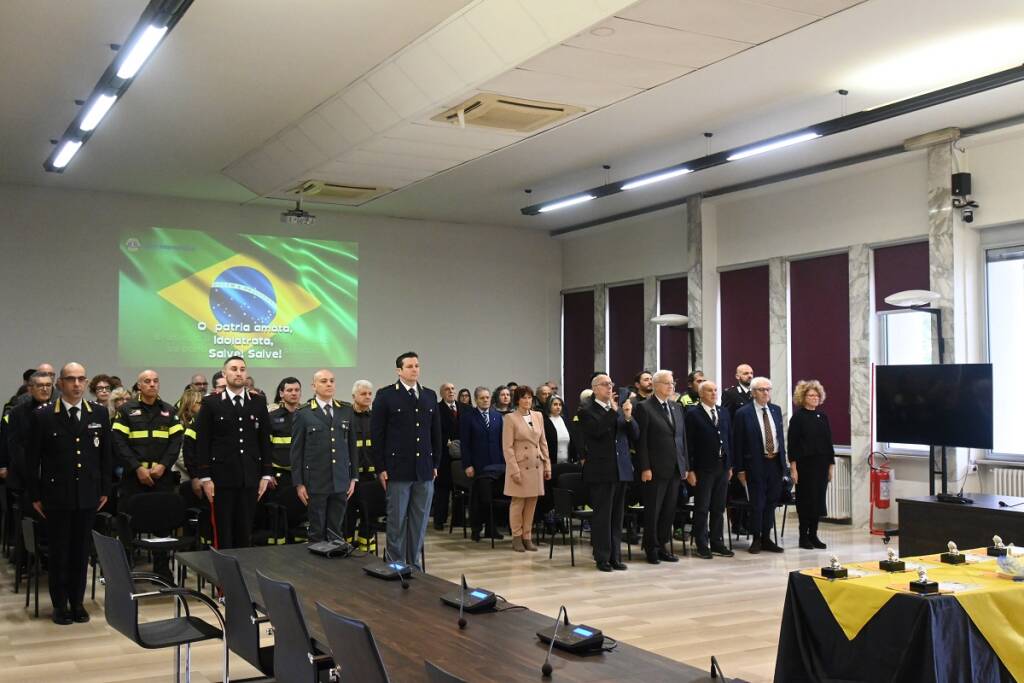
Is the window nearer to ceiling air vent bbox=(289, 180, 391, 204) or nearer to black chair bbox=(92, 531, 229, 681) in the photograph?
ceiling air vent bbox=(289, 180, 391, 204)

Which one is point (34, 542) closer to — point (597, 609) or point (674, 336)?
point (597, 609)

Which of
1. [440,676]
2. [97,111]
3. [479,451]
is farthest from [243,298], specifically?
[440,676]

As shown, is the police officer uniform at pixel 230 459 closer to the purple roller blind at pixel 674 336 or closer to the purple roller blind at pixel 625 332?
the purple roller blind at pixel 674 336

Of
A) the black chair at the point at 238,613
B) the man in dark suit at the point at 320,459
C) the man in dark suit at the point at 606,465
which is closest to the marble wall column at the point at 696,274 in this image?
the man in dark suit at the point at 606,465

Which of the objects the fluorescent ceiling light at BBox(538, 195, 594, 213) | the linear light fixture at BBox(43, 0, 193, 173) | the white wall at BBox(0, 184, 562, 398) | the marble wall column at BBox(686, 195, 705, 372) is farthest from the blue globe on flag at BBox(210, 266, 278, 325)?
the marble wall column at BBox(686, 195, 705, 372)

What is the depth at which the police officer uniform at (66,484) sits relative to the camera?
20.0 feet

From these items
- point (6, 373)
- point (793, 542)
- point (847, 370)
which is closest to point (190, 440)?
point (793, 542)

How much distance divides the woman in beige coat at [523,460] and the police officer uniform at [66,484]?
3.76m

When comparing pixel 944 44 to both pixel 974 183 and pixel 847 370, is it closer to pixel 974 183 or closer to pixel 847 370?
pixel 974 183

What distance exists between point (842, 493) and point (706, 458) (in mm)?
3184

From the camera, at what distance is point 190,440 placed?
703 centimetres

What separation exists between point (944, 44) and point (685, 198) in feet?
18.5

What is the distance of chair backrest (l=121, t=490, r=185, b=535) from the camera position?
670 centimetres

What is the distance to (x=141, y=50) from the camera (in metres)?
6.91
